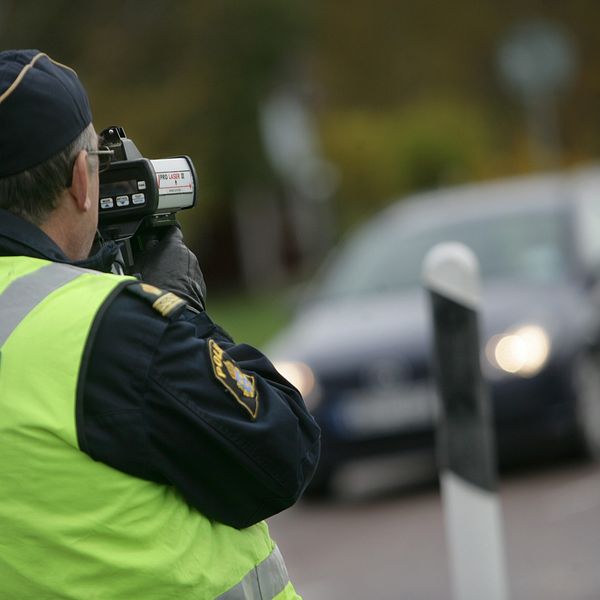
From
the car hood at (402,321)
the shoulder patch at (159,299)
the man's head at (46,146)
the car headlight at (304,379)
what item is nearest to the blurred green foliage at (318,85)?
the car hood at (402,321)

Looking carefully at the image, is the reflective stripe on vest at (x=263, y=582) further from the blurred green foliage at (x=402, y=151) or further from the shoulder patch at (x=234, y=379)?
the blurred green foliage at (x=402, y=151)

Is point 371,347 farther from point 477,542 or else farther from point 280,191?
point 280,191

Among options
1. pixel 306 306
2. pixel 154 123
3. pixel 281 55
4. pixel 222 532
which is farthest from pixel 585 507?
pixel 281 55

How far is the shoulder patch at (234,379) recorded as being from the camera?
2.30 meters

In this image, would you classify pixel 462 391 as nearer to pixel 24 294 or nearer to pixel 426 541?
pixel 24 294

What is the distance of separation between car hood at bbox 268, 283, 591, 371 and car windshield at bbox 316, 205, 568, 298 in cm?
23

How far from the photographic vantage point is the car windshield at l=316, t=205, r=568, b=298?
9945 mm

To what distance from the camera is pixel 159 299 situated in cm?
229

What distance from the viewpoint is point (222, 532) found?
2369mm

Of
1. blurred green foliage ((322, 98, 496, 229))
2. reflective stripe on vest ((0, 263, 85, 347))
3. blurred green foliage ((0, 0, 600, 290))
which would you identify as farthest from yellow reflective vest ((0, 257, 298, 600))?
blurred green foliage ((322, 98, 496, 229))

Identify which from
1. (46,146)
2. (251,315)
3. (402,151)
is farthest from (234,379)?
(402,151)

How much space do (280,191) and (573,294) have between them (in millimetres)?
32181

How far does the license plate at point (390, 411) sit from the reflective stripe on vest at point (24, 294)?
6.56 m

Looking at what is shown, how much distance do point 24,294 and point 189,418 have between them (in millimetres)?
306
